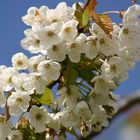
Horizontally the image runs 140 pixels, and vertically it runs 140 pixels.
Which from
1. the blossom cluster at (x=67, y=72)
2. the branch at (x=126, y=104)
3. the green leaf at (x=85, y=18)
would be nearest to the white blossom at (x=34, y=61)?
the blossom cluster at (x=67, y=72)

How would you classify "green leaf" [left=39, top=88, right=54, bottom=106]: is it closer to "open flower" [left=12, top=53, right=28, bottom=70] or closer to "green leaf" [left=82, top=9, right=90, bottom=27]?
"open flower" [left=12, top=53, right=28, bottom=70]

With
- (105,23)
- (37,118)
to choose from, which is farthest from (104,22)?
(37,118)

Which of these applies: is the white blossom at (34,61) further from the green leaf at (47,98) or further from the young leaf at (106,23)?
the young leaf at (106,23)

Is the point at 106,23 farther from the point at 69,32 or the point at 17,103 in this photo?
the point at 17,103

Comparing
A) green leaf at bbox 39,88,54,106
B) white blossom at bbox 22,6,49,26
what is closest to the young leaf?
white blossom at bbox 22,6,49,26

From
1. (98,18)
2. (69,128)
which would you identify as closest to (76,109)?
(69,128)

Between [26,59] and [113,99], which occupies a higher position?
[26,59]

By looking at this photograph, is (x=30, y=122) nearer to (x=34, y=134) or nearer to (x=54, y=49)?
(x=34, y=134)
